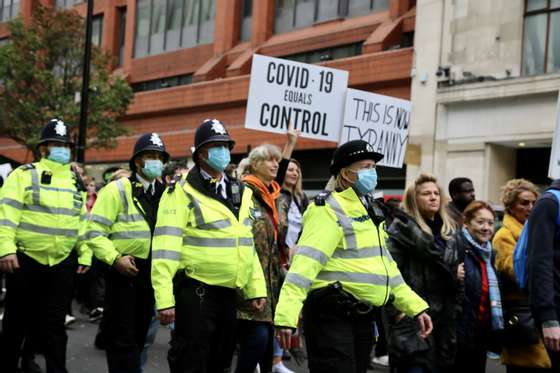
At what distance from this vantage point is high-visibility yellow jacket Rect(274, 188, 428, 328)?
4781 mm

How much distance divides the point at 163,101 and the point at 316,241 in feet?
98.5

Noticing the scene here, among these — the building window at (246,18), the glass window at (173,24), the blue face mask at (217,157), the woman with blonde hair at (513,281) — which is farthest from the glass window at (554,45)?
the glass window at (173,24)

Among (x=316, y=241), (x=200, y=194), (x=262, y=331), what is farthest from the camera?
(x=262, y=331)

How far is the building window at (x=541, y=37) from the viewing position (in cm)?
2028

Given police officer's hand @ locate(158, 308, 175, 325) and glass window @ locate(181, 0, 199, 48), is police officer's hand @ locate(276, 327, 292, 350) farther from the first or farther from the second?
glass window @ locate(181, 0, 199, 48)

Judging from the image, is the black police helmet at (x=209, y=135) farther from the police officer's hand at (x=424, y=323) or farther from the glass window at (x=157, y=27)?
the glass window at (x=157, y=27)

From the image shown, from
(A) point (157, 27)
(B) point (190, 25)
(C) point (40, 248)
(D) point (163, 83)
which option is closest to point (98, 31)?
(A) point (157, 27)

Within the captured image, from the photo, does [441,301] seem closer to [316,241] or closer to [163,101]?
[316,241]

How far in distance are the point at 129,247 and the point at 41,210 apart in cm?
96

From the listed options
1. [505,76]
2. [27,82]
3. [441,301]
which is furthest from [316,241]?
[27,82]

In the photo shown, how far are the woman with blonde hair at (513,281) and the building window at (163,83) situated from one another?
2822 centimetres

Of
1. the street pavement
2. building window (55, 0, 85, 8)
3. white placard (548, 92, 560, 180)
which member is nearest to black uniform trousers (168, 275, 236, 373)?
the street pavement

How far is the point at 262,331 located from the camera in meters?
6.79

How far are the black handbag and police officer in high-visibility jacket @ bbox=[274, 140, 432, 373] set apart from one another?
4.44ft
